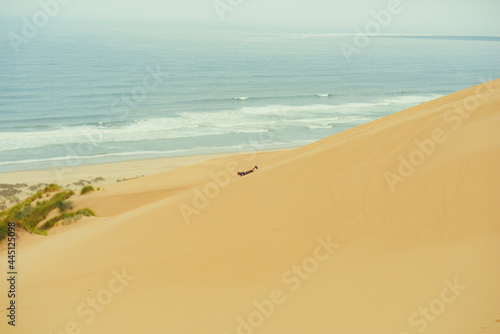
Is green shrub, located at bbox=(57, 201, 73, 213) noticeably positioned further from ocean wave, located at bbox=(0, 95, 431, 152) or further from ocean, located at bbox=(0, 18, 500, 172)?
ocean wave, located at bbox=(0, 95, 431, 152)

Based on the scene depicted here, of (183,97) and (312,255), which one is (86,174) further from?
(183,97)

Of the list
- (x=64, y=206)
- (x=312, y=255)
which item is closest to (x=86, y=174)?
(x=64, y=206)

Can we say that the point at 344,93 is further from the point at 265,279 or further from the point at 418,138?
the point at 265,279

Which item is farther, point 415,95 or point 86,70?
point 86,70

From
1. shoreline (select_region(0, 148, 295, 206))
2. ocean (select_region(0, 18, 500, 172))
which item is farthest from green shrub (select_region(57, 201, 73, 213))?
ocean (select_region(0, 18, 500, 172))

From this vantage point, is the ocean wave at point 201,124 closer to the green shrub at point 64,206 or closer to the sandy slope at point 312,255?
the green shrub at point 64,206

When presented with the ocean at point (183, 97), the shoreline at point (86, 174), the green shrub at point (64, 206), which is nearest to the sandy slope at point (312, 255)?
the green shrub at point (64, 206)

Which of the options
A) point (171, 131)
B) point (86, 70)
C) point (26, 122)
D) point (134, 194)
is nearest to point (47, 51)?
point (86, 70)

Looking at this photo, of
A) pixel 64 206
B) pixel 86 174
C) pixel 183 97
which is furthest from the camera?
pixel 183 97
